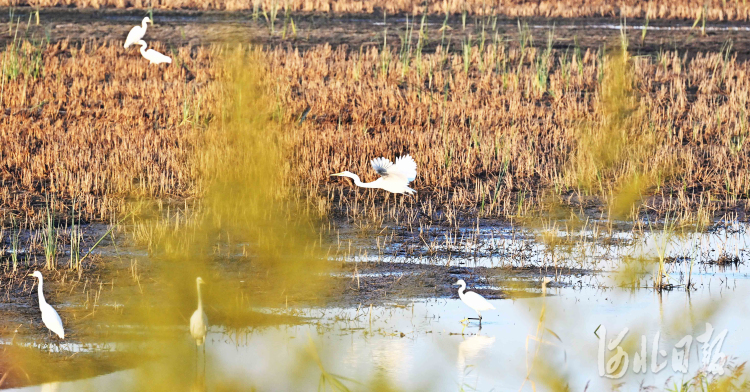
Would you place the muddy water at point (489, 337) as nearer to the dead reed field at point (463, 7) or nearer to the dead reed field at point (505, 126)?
the dead reed field at point (505, 126)

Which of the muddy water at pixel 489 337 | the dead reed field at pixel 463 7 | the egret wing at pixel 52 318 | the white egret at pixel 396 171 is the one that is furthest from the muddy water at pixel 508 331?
the dead reed field at pixel 463 7

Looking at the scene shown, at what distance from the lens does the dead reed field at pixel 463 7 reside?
2552 cm

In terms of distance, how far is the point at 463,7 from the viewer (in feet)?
Result: 84.9

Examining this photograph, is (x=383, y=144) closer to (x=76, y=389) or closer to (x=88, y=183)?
(x=88, y=183)

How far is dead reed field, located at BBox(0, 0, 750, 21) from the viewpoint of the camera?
83.7ft

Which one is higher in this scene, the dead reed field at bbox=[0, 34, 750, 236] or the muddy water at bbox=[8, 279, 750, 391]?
the dead reed field at bbox=[0, 34, 750, 236]

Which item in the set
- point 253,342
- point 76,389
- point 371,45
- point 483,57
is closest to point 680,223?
point 253,342

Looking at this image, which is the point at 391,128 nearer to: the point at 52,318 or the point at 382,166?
the point at 382,166

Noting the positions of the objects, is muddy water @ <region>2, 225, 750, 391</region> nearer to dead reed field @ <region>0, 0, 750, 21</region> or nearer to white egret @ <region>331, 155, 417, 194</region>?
white egret @ <region>331, 155, 417, 194</region>

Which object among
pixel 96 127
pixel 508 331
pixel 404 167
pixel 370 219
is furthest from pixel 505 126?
pixel 508 331

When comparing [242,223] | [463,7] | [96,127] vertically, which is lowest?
[96,127]

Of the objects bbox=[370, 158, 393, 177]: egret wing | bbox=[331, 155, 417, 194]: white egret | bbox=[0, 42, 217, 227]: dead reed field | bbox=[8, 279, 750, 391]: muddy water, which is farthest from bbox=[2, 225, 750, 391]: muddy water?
bbox=[0, 42, 217, 227]: dead reed field

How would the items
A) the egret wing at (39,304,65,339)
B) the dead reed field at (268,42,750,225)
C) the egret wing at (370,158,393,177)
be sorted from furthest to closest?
the dead reed field at (268,42,750,225) < the egret wing at (370,158,393,177) < the egret wing at (39,304,65,339)

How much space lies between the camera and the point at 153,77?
16109 millimetres
